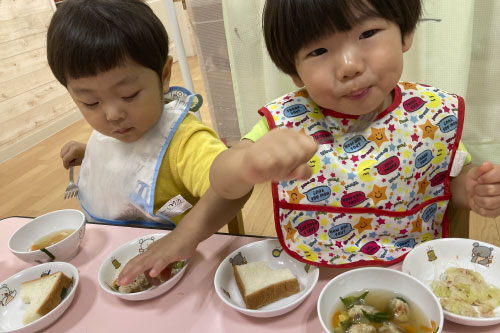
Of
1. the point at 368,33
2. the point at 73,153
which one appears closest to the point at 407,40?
the point at 368,33

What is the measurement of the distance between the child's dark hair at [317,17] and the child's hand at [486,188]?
1.01ft

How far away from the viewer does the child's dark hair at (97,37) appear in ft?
3.10

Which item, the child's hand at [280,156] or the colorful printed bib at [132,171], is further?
the colorful printed bib at [132,171]

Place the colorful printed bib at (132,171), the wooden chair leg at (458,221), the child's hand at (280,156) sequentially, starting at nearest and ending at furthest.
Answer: the child's hand at (280,156), the wooden chair leg at (458,221), the colorful printed bib at (132,171)

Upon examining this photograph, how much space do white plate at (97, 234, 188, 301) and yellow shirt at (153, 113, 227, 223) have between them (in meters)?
0.20

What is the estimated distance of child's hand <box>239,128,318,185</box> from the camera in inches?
21.6

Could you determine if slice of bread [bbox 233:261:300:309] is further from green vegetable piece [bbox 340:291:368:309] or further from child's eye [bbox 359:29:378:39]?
child's eye [bbox 359:29:378:39]

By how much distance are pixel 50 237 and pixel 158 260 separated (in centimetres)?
44

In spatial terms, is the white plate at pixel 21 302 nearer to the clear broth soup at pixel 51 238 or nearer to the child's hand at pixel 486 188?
the clear broth soup at pixel 51 238

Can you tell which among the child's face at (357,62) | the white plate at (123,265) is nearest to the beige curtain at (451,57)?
the child's face at (357,62)

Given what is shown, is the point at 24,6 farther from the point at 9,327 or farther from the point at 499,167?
the point at 499,167

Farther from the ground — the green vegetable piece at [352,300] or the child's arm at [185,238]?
the child's arm at [185,238]

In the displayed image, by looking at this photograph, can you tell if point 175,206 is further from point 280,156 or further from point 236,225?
point 280,156

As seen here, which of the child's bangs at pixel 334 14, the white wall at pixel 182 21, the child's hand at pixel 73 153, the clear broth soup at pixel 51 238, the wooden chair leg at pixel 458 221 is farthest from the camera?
the white wall at pixel 182 21
